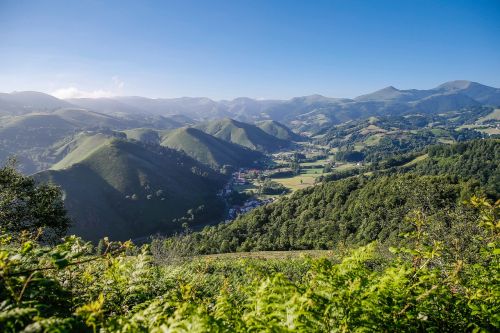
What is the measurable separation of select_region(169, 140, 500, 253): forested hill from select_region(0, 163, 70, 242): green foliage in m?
59.1

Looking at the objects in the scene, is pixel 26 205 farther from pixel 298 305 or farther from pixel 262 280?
pixel 298 305

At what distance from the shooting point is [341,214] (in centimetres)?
12181

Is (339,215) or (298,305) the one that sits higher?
(298,305)

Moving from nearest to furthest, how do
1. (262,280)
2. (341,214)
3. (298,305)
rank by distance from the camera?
(298,305), (262,280), (341,214)

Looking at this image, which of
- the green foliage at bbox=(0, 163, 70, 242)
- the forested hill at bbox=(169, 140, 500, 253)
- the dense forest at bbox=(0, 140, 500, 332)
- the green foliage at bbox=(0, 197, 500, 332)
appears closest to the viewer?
the green foliage at bbox=(0, 197, 500, 332)

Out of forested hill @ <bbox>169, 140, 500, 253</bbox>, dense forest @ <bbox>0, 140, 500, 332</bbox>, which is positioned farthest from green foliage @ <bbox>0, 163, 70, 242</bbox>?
forested hill @ <bbox>169, 140, 500, 253</bbox>

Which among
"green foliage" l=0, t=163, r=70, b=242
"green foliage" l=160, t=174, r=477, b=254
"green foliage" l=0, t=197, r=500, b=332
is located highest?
"green foliage" l=0, t=197, r=500, b=332

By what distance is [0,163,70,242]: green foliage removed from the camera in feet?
102

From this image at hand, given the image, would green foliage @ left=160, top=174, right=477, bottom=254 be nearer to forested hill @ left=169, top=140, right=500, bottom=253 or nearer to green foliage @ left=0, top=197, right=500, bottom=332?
forested hill @ left=169, top=140, right=500, bottom=253

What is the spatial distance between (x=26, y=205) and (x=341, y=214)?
10632 cm

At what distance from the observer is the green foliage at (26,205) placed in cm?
3102

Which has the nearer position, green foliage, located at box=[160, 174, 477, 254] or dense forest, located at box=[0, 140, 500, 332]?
dense forest, located at box=[0, 140, 500, 332]

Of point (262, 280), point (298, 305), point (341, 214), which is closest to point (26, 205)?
point (262, 280)

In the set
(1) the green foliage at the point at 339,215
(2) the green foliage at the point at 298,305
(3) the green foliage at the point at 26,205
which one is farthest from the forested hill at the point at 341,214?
(2) the green foliage at the point at 298,305
